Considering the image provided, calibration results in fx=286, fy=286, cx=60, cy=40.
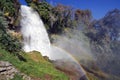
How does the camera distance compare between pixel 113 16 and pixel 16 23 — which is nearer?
pixel 16 23

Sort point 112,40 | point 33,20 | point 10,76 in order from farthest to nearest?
point 112,40 < point 33,20 < point 10,76

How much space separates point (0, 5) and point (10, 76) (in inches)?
920

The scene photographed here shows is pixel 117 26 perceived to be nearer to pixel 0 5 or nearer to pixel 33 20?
pixel 33 20

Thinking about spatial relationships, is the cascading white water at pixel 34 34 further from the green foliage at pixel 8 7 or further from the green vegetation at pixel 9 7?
the green foliage at pixel 8 7

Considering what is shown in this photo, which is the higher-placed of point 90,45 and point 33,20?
point 33,20

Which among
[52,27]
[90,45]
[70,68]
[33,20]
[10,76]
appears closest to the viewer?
[10,76]

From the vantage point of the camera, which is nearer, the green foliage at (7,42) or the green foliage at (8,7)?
the green foliage at (7,42)

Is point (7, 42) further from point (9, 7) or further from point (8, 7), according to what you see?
point (9, 7)

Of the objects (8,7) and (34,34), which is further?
(34,34)

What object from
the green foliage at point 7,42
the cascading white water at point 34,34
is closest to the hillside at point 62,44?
the green foliage at point 7,42

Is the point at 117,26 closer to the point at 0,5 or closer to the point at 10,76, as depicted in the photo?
the point at 0,5

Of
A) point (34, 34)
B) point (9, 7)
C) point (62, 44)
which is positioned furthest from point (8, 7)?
point (62, 44)

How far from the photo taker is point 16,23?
5272 cm

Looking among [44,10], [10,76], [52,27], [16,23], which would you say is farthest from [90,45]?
[10,76]
